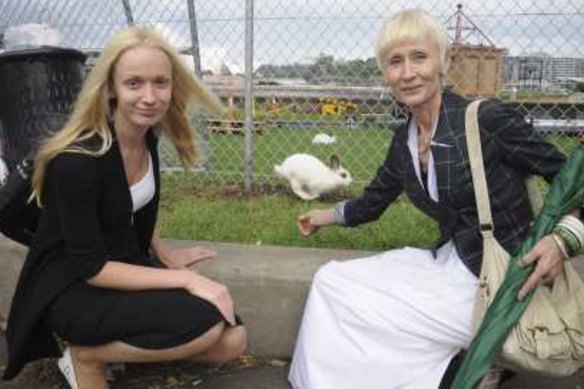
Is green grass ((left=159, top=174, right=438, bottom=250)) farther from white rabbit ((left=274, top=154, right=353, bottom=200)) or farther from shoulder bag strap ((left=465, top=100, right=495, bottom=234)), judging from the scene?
shoulder bag strap ((left=465, top=100, right=495, bottom=234))

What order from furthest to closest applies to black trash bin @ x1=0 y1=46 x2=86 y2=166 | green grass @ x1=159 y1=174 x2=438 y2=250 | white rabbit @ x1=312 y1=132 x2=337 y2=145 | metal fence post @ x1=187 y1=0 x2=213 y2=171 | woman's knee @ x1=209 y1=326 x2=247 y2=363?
white rabbit @ x1=312 y1=132 x2=337 y2=145, metal fence post @ x1=187 y1=0 x2=213 y2=171, black trash bin @ x1=0 y1=46 x2=86 y2=166, green grass @ x1=159 y1=174 x2=438 y2=250, woman's knee @ x1=209 y1=326 x2=247 y2=363

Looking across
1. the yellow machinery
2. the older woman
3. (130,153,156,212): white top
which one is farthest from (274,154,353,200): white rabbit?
the older woman

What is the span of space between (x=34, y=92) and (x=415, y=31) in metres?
2.94

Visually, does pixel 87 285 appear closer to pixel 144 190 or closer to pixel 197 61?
pixel 144 190

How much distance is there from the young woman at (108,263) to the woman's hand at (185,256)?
0.33 metres

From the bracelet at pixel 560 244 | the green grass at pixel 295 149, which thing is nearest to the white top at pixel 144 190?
the bracelet at pixel 560 244

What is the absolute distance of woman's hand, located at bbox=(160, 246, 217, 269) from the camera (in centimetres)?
304

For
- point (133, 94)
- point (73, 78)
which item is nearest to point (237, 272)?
point (133, 94)

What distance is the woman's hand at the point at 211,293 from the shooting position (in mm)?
2500

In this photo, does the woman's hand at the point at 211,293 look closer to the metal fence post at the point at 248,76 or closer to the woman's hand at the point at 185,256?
the woman's hand at the point at 185,256

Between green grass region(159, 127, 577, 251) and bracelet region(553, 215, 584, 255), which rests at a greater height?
bracelet region(553, 215, 584, 255)

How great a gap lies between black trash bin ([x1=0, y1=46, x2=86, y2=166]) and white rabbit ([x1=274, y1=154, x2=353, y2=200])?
5.12ft

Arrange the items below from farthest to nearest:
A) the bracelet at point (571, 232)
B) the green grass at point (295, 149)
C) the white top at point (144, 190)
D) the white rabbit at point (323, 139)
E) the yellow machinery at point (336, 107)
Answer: the white rabbit at point (323, 139), the green grass at point (295, 149), the yellow machinery at point (336, 107), the white top at point (144, 190), the bracelet at point (571, 232)

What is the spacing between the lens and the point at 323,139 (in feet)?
22.4
